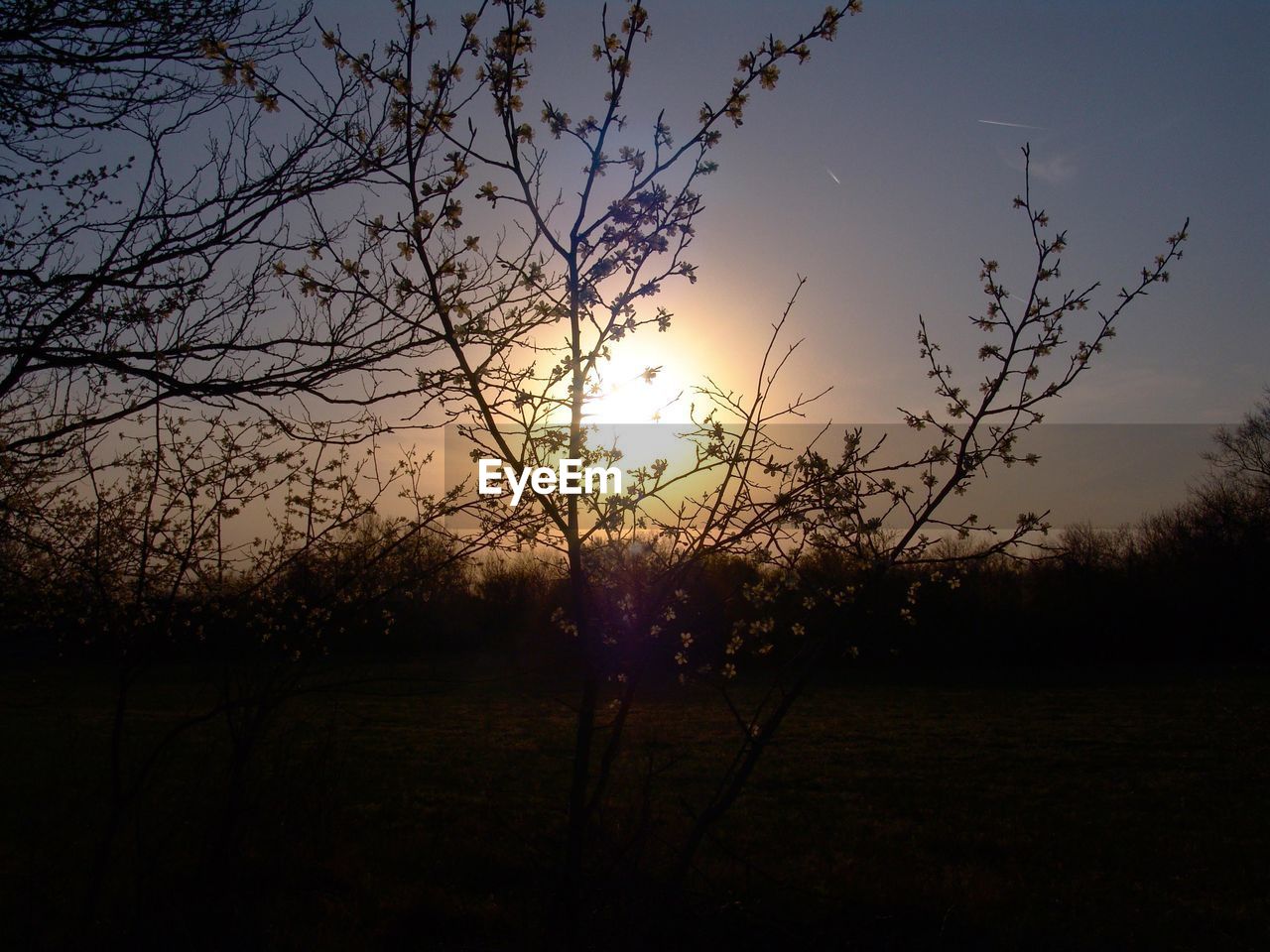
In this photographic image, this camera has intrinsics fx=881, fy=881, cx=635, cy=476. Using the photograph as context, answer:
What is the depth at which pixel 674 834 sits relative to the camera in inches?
283

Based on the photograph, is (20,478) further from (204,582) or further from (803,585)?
(803,585)

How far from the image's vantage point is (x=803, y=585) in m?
3.18

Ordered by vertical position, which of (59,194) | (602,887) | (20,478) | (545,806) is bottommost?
(545,806)

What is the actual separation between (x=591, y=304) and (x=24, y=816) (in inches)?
286

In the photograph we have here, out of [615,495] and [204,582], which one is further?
[204,582]

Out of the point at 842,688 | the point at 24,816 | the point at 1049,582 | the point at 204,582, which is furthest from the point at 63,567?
the point at 1049,582

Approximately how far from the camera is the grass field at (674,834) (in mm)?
4500

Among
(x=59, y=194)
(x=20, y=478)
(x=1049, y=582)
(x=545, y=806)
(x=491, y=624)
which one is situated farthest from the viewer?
(x=1049, y=582)

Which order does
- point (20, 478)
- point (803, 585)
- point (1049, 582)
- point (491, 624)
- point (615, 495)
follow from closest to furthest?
1. point (615, 495)
2. point (803, 585)
3. point (20, 478)
4. point (491, 624)
5. point (1049, 582)

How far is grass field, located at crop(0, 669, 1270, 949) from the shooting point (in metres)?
4.50

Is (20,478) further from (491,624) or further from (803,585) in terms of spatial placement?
(491,624)

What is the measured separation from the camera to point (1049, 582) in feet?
102

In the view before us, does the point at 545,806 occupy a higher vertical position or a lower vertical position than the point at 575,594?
lower

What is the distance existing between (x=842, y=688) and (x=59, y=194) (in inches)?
955
